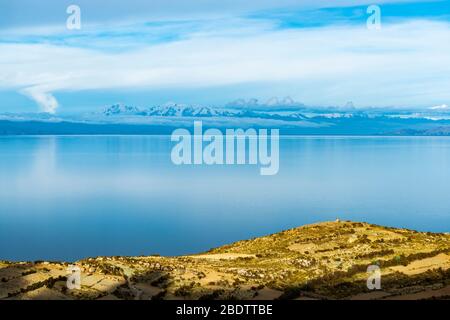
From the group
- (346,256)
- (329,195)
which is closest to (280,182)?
(329,195)

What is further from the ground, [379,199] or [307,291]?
[307,291]

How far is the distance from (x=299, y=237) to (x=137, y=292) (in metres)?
26.5

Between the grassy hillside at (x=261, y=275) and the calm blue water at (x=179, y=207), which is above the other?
the grassy hillside at (x=261, y=275)

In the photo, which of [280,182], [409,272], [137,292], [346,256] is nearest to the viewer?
[137,292]

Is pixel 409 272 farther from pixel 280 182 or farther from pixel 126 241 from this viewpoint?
pixel 280 182

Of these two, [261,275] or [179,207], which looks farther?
[179,207]

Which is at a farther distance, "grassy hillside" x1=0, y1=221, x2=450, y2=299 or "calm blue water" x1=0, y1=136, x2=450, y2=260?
"calm blue water" x1=0, y1=136, x2=450, y2=260

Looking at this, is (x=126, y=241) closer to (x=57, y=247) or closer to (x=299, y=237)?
(x=57, y=247)

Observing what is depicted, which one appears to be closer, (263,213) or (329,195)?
(263,213)

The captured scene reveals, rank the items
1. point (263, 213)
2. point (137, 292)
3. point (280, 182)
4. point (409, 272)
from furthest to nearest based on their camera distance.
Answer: point (280, 182) → point (263, 213) → point (409, 272) → point (137, 292)

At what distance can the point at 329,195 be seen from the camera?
14888cm

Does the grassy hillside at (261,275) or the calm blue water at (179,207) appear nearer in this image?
the grassy hillside at (261,275)

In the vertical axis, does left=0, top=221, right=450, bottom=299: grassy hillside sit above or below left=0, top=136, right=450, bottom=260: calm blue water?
above

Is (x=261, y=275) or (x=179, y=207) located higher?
(x=261, y=275)
